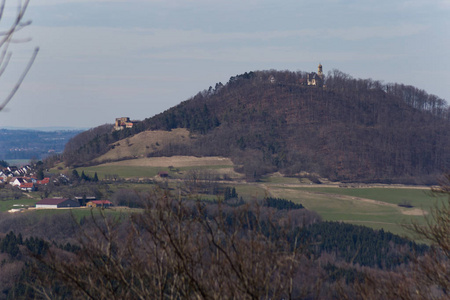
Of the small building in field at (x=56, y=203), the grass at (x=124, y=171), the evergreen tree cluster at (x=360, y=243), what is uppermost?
the grass at (x=124, y=171)

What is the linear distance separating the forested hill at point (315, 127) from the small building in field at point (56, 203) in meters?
30.4

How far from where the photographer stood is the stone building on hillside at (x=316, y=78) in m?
130

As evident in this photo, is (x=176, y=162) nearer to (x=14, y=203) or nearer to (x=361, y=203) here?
(x=14, y=203)

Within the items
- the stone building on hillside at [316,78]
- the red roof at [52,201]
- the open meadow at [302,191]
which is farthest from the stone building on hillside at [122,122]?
the red roof at [52,201]

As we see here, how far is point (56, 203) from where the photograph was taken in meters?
66.1

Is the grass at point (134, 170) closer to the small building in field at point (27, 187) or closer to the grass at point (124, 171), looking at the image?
the grass at point (124, 171)

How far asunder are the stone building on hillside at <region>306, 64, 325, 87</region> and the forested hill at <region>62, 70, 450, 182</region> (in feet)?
5.88

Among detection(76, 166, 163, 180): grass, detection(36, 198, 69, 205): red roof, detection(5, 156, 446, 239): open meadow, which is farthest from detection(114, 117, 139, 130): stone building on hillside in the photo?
detection(36, 198, 69, 205): red roof

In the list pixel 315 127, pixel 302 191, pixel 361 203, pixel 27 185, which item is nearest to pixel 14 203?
pixel 27 185

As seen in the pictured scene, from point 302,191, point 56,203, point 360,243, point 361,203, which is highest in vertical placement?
point 302,191

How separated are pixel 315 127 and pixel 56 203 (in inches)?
2362

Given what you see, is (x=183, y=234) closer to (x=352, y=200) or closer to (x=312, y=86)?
(x=352, y=200)

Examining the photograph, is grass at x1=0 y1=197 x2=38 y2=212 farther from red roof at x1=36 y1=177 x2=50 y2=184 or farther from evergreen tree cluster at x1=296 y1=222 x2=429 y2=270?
evergreen tree cluster at x1=296 y1=222 x2=429 y2=270

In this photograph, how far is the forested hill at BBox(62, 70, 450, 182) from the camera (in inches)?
3804
